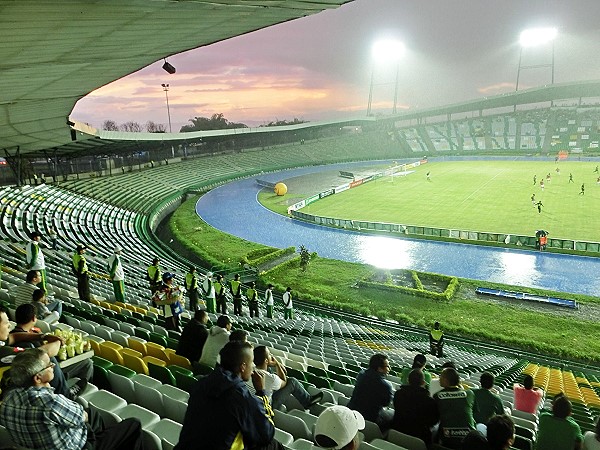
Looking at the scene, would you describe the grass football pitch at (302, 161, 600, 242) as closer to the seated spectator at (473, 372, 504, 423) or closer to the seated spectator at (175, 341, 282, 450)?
the seated spectator at (473, 372, 504, 423)

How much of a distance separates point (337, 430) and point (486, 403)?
3.32 m

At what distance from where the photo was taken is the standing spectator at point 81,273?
11852 mm

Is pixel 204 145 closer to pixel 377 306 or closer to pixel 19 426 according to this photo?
pixel 377 306

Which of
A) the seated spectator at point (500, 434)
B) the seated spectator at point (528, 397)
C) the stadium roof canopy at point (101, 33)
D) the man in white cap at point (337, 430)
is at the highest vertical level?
the stadium roof canopy at point (101, 33)

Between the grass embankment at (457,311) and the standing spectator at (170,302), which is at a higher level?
the standing spectator at (170,302)

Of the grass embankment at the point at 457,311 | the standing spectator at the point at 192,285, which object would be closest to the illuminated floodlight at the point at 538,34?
the grass embankment at the point at 457,311

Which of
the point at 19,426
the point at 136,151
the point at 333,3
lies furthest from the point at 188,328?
the point at 136,151

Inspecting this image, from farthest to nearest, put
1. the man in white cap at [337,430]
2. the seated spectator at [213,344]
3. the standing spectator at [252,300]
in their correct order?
the standing spectator at [252,300]
the seated spectator at [213,344]
the man in white cap at [337,430]

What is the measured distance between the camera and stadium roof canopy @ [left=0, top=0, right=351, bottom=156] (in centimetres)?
648

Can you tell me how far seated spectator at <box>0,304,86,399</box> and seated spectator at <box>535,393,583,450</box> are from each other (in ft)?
16.5

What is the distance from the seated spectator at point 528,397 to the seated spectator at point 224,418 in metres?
5.37

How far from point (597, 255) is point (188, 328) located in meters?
27.0

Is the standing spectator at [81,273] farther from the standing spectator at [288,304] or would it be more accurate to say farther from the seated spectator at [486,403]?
the seated spectator at [486,403]

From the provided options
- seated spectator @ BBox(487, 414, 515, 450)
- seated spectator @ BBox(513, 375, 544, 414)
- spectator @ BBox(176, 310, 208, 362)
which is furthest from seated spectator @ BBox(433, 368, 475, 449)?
spectator @ BBox(176, 310, 208, 362)
